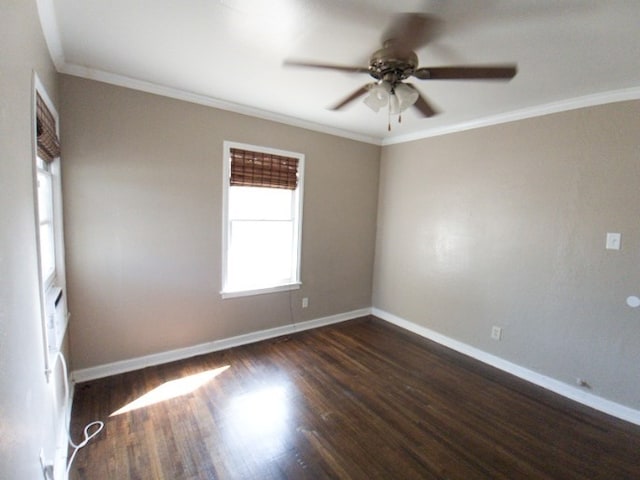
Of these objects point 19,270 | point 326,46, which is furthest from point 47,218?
point 326,46

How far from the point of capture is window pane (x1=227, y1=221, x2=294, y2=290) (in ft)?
10.5

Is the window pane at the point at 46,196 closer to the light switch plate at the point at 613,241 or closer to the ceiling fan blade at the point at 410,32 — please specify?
the ceiling fan blade at the point at 410,32

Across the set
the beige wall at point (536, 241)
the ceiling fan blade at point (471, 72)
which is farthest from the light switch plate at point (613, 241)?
the ceiling fan blade at point (471, 72)

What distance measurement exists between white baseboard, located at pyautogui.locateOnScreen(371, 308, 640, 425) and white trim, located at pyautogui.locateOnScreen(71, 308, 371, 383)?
1.08 meters

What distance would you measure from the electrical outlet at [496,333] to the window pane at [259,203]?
247cm

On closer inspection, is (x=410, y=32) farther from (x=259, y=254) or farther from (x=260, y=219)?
(x=259, y=254)

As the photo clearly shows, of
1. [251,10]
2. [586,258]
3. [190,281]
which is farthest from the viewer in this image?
[190,281]

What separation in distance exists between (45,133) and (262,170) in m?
1.80

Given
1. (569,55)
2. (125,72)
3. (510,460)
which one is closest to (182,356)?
(125,72)

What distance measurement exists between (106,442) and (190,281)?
1.32 metres

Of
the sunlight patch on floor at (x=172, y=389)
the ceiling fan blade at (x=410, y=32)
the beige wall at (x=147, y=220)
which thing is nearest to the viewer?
the ceiling fan blade at (x=410, y=32)

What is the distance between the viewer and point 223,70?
223cm

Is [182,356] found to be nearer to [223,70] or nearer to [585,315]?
[223,70]

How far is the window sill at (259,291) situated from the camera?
10.2ft
